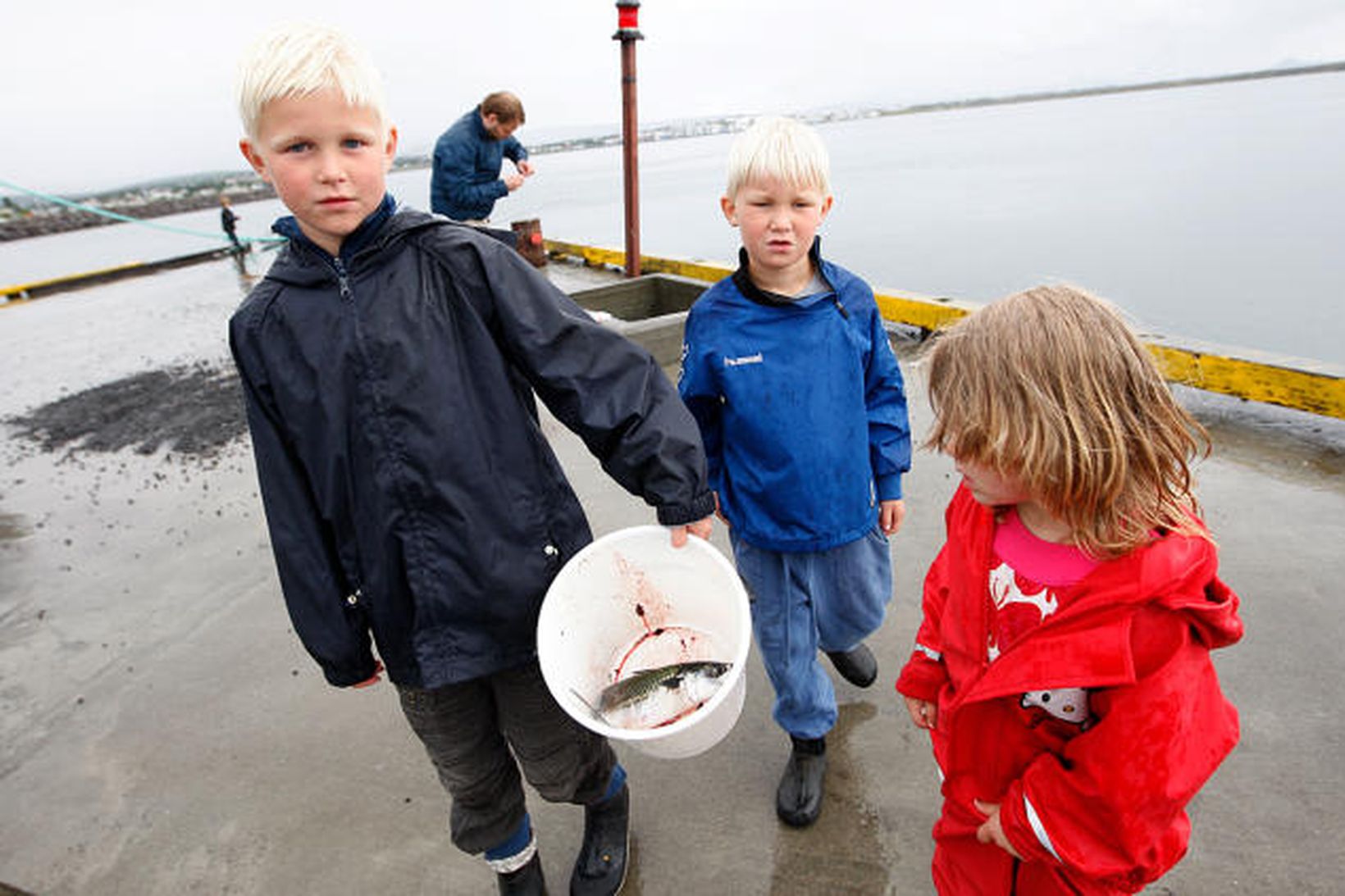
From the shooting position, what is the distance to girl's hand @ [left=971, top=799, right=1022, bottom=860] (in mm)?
1115

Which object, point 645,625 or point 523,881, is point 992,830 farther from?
point 523,881

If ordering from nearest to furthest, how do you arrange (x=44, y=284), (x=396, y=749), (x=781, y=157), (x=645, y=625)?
(x=781, y=157) < (x=645, y=625) < (x=396, y=749) < (x=44, y=284)

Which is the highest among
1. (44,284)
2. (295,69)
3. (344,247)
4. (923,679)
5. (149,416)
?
(295,69)

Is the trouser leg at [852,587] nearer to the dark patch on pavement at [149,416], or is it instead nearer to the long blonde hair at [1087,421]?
the long blonde hair at [1087,421]

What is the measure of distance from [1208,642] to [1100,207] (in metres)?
10.7

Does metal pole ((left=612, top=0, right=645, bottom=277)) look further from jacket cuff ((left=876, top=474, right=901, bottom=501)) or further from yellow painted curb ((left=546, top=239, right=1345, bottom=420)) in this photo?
jacket cuff ((left=876, top=474, right=901, bottom=501))

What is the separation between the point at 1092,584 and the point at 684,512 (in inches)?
27.9

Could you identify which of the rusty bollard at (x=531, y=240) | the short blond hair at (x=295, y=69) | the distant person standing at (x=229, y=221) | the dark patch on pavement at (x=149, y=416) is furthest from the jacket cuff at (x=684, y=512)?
the distant person standing at (x=229, y=221)

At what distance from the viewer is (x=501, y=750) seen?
1.62 meters

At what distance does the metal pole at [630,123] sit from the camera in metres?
5.16

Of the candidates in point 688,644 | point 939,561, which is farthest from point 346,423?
point 939,561

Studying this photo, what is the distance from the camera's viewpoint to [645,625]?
5.85ft

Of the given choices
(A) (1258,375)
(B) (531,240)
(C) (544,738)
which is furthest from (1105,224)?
(C) (544,738)

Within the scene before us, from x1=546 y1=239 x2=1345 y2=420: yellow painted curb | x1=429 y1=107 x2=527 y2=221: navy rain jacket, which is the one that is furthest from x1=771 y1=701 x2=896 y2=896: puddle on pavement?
x1=429 y1=107 x2=527 y2=221: navy rain jacket
